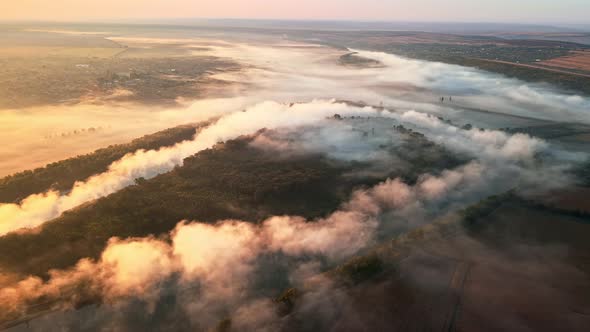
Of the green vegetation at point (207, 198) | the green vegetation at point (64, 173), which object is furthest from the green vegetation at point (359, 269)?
the green vegetation at point (64, 173)

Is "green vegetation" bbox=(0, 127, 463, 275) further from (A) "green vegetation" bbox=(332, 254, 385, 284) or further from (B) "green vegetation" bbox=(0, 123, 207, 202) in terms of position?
(A) "green vegetation" bbox=(332, 254, 385, 284)

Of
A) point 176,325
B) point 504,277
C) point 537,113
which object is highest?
point 537,113

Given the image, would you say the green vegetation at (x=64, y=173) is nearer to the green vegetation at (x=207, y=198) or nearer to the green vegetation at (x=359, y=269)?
the green vegetation at (x=207, y=198)

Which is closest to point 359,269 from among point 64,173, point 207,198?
point 207,198

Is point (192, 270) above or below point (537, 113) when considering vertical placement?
below

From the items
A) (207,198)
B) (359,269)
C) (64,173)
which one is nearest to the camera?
(359,269)

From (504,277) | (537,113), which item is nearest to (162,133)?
(504,277)

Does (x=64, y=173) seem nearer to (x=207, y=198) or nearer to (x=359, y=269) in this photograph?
(x=207, y=198)

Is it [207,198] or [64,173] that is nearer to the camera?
[207,198]

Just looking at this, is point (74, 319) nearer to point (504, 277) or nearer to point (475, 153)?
point (504, 277)
